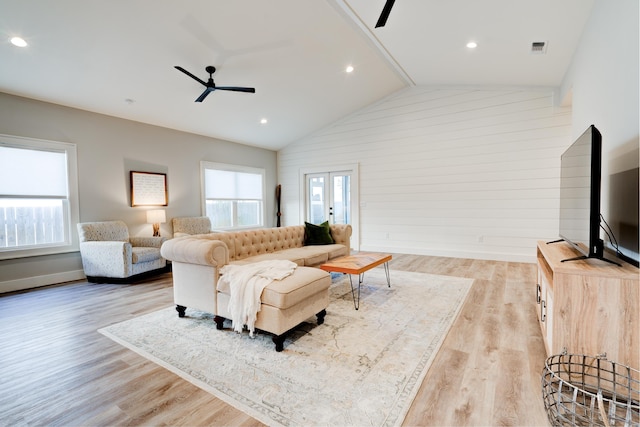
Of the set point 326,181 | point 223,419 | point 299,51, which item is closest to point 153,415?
point 223,419

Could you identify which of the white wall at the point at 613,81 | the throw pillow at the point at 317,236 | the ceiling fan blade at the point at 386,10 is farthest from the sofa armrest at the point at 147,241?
the white wall at the point at 613,81

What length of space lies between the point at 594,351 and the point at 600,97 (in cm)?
235

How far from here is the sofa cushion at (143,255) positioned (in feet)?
14.3

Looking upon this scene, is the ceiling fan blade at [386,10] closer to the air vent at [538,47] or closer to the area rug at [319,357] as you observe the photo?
the air vent at [538,47]

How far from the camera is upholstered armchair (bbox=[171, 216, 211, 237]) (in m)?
5.77

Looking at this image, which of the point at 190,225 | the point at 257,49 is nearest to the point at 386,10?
the point at 257,49

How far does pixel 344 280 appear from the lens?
4293 millimetres

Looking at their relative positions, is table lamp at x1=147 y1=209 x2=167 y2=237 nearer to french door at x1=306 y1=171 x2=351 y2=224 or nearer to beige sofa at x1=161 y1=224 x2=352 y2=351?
beige sofa at x1=161 y1=224 x2=352 y2=351

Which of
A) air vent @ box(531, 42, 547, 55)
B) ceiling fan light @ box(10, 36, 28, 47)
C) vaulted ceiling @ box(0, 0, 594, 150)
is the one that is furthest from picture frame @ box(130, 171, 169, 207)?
air vent @ box(531, 42, 547, 55)

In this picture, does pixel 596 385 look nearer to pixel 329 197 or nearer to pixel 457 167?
pixel 457 167

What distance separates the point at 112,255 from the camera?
426cm

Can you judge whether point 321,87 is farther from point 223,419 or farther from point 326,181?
point 223,419

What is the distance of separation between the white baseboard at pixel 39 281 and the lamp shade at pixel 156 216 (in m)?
1.25

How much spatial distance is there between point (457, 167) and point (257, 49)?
13.6 ft
